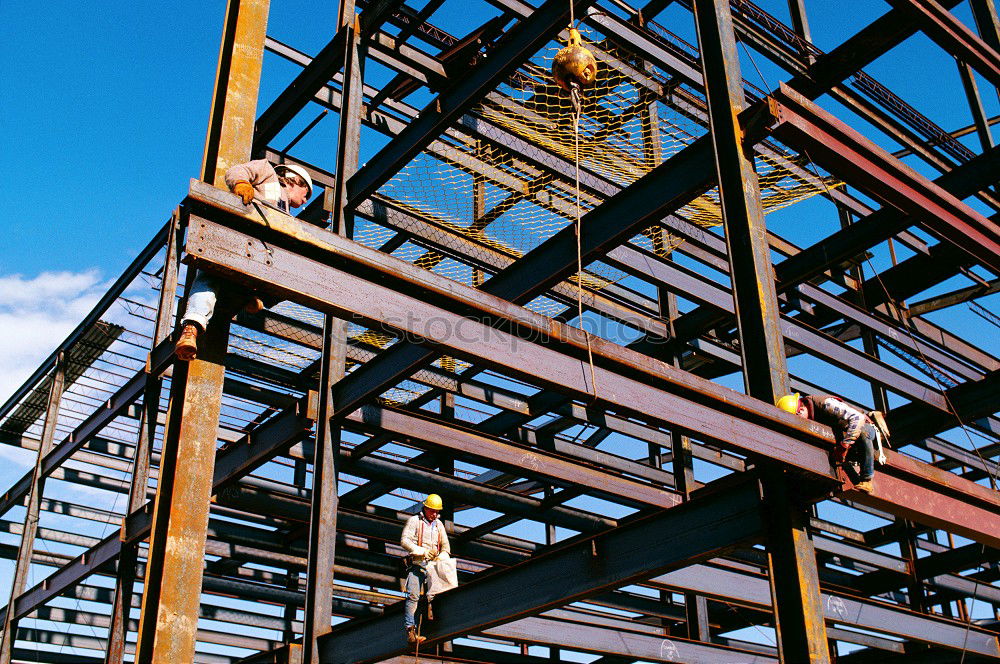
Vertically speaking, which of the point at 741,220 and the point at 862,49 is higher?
the point at 862,49

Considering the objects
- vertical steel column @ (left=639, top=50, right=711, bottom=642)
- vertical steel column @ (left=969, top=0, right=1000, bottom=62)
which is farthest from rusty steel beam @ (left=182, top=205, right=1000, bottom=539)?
vertical steel column @ (left=969, top=0, right=1000, bottom=62)

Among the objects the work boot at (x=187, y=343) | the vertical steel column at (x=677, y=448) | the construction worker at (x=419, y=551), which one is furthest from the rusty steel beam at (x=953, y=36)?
the work boot at (x=187, y=343)

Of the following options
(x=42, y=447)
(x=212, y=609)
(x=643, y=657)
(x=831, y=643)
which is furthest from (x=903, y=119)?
(x=42, y=447)

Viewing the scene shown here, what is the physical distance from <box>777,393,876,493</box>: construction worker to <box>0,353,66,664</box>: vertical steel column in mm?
13601

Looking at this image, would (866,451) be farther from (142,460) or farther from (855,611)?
(142,460)

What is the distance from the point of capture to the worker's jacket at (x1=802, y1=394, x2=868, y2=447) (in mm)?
8023

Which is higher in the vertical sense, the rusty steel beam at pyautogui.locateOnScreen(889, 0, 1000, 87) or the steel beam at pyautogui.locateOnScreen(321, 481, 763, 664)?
the rusty steel beam at pyautogui.locateOnScreen(889, 0, 1000, 87)

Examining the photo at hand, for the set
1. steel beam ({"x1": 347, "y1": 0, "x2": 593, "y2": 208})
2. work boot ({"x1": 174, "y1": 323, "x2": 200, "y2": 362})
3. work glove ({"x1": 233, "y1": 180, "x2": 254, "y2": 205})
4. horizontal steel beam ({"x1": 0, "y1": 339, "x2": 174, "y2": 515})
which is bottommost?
work boot ({"x1": 174, "y1": 323, "x2": 200, "y2": 362})

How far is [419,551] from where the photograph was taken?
10195 mm

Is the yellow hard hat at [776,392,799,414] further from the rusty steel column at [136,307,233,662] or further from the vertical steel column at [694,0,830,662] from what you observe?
the rusty steel column at [136,307,233,662]

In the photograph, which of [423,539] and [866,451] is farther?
[423,539]

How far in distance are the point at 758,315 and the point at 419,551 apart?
4367 mm

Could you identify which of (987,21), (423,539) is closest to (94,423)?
(423,539)

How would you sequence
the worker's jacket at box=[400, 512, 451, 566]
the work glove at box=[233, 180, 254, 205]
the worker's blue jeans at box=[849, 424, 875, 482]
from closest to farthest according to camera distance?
the work glove at box=[233, 180, 254, 205], the worker's blue jeans at box=[849, 424, 875, 482], the worker's jacket at box=[400, 512, 451, 566]
